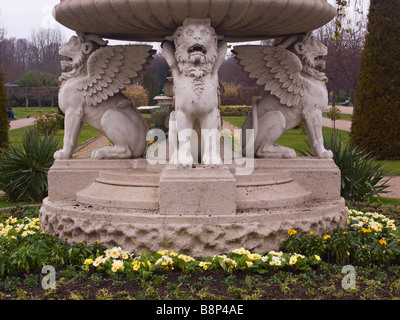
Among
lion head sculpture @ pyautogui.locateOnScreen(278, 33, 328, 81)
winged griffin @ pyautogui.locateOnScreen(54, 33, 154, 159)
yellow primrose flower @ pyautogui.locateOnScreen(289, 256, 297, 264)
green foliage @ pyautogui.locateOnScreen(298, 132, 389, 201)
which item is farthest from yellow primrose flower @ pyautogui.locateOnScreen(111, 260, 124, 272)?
green foliage @ pyautogui.locateOnScreen(298, 132, 389, 201)

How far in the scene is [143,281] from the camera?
4.05 m

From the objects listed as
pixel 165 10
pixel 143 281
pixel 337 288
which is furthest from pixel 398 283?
pixel 165 10

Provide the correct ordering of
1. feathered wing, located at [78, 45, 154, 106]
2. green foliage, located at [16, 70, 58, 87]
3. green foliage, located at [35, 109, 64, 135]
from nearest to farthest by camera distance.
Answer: feathered wing, located at [78, 45, 154, 106] → green foliage, located at [35, 109, 64, 135] → green foliage, located at [16, 70, 58, 87]

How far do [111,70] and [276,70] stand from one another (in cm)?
187

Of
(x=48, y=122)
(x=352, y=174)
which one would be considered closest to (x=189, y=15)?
(x=352, y=174)

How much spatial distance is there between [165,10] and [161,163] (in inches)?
65.4

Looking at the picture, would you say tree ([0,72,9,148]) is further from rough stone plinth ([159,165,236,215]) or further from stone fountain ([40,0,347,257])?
rough stone plinth ([159,165,236,215])

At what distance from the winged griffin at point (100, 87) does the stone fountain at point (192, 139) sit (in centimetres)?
1

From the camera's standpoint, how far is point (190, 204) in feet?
15.3

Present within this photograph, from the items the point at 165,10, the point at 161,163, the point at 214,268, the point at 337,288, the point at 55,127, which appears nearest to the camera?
the point at 337,288

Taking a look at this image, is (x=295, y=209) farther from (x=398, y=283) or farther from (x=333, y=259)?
(x=398, y=283)

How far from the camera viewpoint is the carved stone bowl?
4641 mm

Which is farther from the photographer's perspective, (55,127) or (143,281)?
(55,127)

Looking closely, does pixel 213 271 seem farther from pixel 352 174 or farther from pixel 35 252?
pixel 352 174
